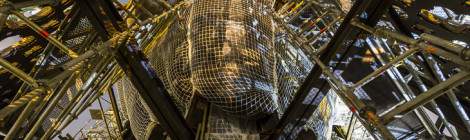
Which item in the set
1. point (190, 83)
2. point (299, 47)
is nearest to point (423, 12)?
point (299, 47)

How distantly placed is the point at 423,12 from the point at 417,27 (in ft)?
0.70

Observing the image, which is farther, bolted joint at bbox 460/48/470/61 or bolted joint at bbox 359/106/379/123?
bolted joint at bbox 359/106/379/123

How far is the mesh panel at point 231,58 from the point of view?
448cm

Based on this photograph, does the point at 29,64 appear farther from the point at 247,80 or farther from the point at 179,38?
the point at 247,80

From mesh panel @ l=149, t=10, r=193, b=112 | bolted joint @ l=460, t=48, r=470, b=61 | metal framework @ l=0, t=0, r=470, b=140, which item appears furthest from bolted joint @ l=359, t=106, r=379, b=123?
mesh panel @ l=149, t=10, r=193, b=112

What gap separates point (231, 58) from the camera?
4.54 metres

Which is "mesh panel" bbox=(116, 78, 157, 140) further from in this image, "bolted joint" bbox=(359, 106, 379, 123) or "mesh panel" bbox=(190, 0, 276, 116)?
"bolted joint" bbox=(359, 106, 379, 123)

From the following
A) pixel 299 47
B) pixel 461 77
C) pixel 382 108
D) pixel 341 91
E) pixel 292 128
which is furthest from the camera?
pixel 382 108

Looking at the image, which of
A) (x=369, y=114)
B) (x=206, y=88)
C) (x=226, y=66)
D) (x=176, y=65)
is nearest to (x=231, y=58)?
(x=226, y=66)

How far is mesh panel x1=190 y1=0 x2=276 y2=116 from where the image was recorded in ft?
14.7

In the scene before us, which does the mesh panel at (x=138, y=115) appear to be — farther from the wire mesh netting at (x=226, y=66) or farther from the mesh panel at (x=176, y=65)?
the mesh panel at (x=176, y=65)

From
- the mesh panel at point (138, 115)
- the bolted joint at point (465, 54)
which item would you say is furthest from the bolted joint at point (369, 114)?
the mesh panel at point (138, 115)

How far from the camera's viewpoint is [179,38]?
5055 mm

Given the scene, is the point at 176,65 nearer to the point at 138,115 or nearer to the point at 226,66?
the point at 226,66
